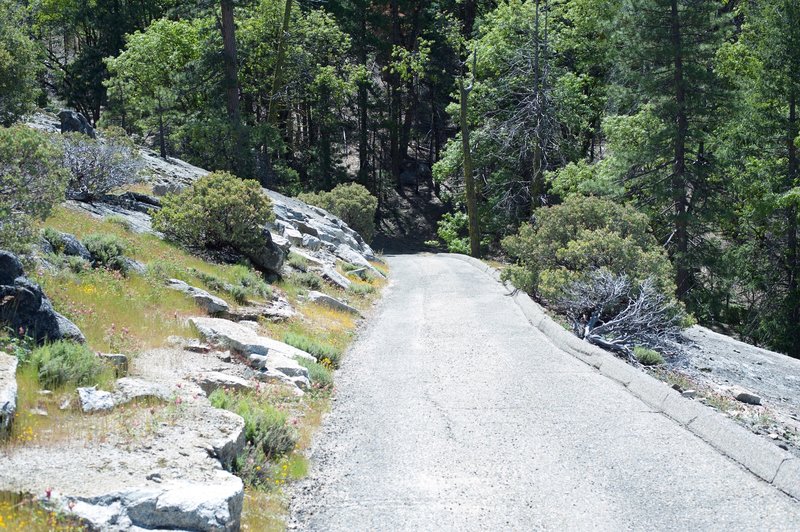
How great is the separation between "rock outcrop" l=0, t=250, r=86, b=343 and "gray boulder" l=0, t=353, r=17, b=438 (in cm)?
111

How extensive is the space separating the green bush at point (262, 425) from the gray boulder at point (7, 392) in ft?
6.79

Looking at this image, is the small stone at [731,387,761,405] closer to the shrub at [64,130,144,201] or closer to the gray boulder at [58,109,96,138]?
the shrub at [64,130,144,201]

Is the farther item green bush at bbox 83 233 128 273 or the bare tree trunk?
the bare tree trunk

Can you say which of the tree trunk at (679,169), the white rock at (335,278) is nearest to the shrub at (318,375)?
the white rock at (335,278)

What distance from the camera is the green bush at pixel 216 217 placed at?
1736cm

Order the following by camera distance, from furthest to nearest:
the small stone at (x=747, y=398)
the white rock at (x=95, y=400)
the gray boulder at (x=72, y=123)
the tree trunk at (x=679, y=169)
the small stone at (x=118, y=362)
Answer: the tree trunk at (x=679, y=169) → the gray boulder at (x=72, y=123) → the small stone at (x=747, y=398) → the small stone at (x=118, y=362) → the white rock at (x=95, y=400)

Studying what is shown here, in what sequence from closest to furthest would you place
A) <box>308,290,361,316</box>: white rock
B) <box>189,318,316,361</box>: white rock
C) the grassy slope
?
the grassy slope
<box>189,318,316,361</box>: white rock
<box>308,290,361,316</box>: white rock

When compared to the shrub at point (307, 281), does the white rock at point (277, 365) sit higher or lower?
lower

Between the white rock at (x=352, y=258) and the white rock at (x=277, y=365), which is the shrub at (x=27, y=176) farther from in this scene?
the white rock at (x=352, y=258)

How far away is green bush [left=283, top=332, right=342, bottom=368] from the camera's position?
12.6m

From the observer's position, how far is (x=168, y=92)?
37.7m

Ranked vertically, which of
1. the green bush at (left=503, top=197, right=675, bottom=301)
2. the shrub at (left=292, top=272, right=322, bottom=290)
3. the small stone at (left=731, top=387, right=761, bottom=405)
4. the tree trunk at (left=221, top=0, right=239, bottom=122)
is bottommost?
the small stone at (left=731, top=387, right=761, bottom=405)

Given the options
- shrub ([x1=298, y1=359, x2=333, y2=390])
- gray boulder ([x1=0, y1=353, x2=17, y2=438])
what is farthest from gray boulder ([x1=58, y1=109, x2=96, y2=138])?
gray boulder ([x1=0, y1=353, x2=17, y2=438])

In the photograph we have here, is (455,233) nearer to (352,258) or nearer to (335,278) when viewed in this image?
(352,258)
